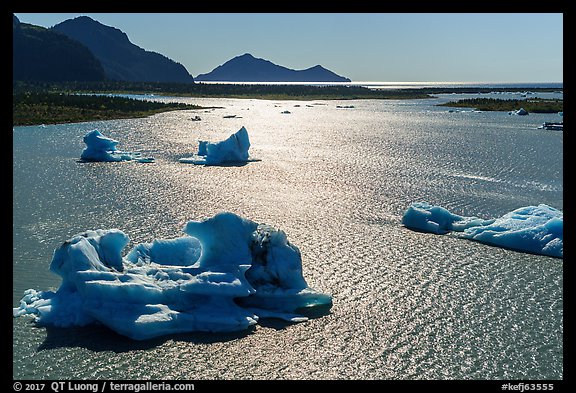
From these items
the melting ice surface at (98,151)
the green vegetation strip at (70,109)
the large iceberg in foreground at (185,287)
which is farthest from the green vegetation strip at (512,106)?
the large iceberg in foreground at (185,287)

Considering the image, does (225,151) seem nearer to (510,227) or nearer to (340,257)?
(340,257)

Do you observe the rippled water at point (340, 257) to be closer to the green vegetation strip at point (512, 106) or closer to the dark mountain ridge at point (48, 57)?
the green vegetation strip at point (512, 106)

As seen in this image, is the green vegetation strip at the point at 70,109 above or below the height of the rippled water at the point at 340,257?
above

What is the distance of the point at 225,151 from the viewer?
38.9 meters

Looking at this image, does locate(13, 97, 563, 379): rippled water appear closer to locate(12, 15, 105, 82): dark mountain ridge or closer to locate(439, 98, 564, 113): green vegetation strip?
locate(439, 98, 564, 113): green vegetation strip

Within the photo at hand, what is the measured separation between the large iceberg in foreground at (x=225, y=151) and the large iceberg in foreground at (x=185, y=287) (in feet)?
76.1

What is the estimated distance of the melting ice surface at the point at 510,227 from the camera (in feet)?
64.0

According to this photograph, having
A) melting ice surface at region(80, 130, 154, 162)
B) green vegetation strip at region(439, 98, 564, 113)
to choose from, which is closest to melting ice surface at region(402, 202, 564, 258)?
melting ice surface at region(80, 130, 154, 162)

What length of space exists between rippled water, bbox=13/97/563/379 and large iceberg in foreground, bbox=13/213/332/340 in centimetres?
44

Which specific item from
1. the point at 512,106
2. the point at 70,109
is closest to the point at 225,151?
the point at 70,109
